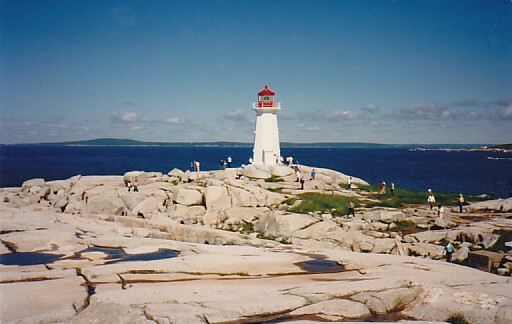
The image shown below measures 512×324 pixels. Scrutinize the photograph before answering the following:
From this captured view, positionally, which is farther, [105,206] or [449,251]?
[105,206]

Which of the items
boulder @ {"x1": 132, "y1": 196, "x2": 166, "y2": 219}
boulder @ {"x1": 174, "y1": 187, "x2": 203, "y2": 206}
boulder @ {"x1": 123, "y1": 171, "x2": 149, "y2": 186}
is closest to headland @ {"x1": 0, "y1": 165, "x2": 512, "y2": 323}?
boulder @ {"x1": 174, "y1": 187, "x2": 203, "y2": 206}

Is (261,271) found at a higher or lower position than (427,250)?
higher

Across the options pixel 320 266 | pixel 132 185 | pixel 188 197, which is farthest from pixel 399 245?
pixel 132 185

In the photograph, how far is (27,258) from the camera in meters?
13.8

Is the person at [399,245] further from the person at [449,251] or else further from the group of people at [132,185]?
the group of people at [132,185]

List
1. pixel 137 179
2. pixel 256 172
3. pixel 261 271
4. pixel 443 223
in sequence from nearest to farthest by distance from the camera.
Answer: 1. pixel 261 271
2. pixel 443 223
3. pixel 137 179
4. pixel 256 172

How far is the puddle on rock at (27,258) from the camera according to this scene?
13203mm

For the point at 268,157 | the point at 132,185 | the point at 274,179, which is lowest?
the point at 132,185

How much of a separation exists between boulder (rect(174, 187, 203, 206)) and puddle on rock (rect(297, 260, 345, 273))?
23.1 metres

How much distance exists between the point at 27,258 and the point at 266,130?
41.9 meters

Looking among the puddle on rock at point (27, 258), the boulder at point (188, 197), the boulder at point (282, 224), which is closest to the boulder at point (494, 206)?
the boulder at point (282, 224)

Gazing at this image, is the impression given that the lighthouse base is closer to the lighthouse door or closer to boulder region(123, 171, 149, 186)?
the lighthouse door

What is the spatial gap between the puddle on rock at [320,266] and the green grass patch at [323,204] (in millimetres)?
19726

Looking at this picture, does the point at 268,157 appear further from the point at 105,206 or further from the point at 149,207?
the point at 105,206
